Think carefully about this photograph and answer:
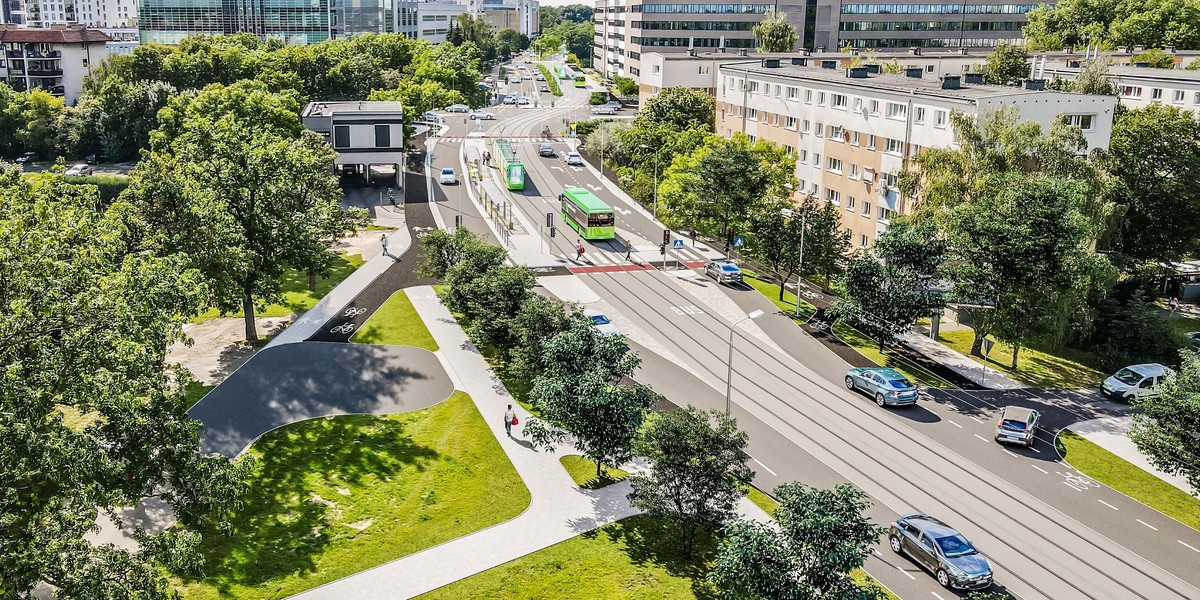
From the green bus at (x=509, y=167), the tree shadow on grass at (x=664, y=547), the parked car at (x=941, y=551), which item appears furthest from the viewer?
the green bus at (x=509, y=167)

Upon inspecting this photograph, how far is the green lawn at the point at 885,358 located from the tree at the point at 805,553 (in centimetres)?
2448

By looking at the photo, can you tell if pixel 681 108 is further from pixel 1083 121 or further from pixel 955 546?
pixel 955 546

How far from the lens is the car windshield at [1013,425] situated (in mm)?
42906

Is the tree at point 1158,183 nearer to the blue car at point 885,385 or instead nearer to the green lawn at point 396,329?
the blue car at point 885,385

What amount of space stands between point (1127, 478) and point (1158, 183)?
31.4 meters

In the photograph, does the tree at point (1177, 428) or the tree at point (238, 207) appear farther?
the tree at point (238, 207)

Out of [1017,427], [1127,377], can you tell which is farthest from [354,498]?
[1127,377]

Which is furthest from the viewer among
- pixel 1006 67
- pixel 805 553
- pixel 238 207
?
pixel 1006 67

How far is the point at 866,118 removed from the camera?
71.1 m

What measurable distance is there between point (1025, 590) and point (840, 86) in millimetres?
49792

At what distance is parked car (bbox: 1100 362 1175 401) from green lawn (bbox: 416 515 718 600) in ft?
86.9

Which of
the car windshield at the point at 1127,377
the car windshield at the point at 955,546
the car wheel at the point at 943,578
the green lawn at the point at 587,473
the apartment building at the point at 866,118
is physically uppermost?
the apartment building at the point at 866,118

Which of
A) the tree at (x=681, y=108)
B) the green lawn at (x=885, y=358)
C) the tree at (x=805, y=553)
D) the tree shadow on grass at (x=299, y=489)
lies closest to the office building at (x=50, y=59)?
the tree at (x=681, y=108)

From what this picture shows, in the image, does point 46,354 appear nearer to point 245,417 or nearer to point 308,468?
point 308,468
